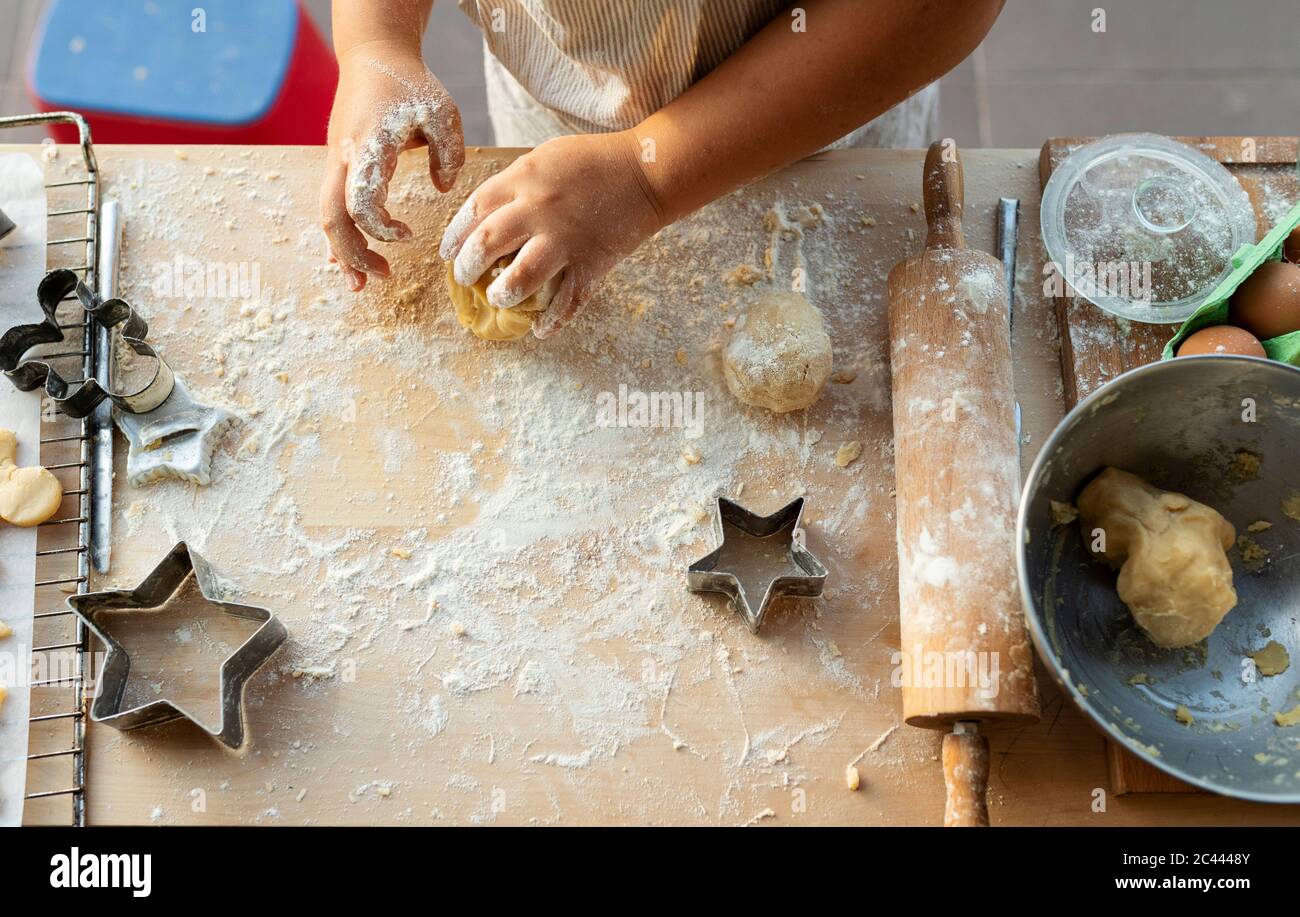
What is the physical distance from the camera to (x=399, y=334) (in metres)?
1.12

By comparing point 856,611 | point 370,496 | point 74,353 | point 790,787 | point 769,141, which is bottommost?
point 790,787

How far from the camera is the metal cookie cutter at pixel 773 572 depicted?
985mm

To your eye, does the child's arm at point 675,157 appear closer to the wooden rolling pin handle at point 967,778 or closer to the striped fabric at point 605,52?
the striped fabric at point 605,52

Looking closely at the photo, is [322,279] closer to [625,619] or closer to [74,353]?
[74,353]

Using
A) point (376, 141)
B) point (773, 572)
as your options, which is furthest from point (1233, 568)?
point (376, 141)

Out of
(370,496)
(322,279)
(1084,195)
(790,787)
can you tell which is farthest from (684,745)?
(1084,195)

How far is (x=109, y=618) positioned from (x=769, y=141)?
0.81 m

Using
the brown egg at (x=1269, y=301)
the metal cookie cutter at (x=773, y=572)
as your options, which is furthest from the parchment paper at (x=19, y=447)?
the brown egg at (x=1269, y=301)

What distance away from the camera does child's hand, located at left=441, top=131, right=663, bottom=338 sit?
3.24 ft

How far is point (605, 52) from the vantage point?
3.41 ft

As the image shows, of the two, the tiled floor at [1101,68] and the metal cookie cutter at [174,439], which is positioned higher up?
the tiled floor at [1101,68]

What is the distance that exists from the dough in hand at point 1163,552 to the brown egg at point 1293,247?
30 centimetres

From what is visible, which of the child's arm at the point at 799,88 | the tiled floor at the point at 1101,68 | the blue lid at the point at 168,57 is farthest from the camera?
the tiled floor at the point at 1101,68

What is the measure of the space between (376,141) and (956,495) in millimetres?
680
